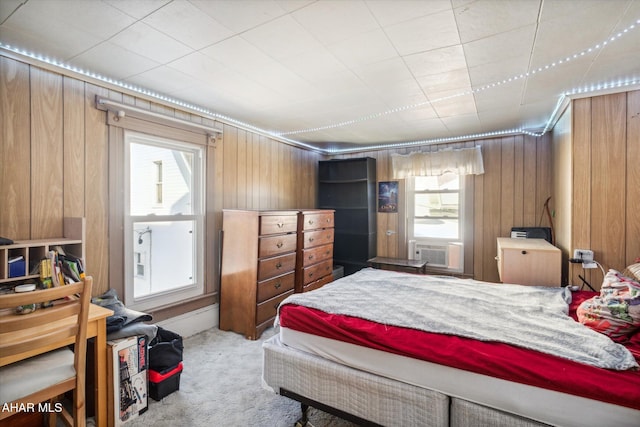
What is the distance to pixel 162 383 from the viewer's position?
7.21 feet

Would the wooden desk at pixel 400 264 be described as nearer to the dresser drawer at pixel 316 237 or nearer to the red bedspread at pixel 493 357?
the dresser drawer at pixel 316 237

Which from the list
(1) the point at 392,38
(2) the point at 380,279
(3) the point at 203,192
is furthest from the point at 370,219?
(1) the point at 392,38

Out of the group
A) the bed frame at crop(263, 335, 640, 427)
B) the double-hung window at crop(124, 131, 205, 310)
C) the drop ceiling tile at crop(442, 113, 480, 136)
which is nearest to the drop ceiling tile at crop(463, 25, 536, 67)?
the drop ceiling tile at crop(442, 113, 480, 136)

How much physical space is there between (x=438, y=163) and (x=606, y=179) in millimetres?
2096

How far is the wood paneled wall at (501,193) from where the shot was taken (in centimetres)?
393

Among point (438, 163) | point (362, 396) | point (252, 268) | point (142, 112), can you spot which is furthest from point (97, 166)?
point (438, 163)

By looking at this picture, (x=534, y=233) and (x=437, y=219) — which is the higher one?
(x=437, y=219)

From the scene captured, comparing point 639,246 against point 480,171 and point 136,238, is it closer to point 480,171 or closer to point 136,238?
point 480,171

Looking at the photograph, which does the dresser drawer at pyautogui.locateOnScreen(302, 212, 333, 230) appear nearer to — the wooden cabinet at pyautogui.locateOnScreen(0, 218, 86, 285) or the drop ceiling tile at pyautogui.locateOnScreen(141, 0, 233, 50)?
the wooden cabinet at pyautogui.locateOnScreen(0, 218, 86, 285)

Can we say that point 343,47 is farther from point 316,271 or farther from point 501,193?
point 501,193

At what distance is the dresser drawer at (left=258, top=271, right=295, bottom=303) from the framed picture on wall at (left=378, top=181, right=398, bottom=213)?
202 cm

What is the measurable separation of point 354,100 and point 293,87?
63 cm

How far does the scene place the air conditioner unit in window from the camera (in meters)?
4.41

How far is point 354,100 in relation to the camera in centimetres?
292
